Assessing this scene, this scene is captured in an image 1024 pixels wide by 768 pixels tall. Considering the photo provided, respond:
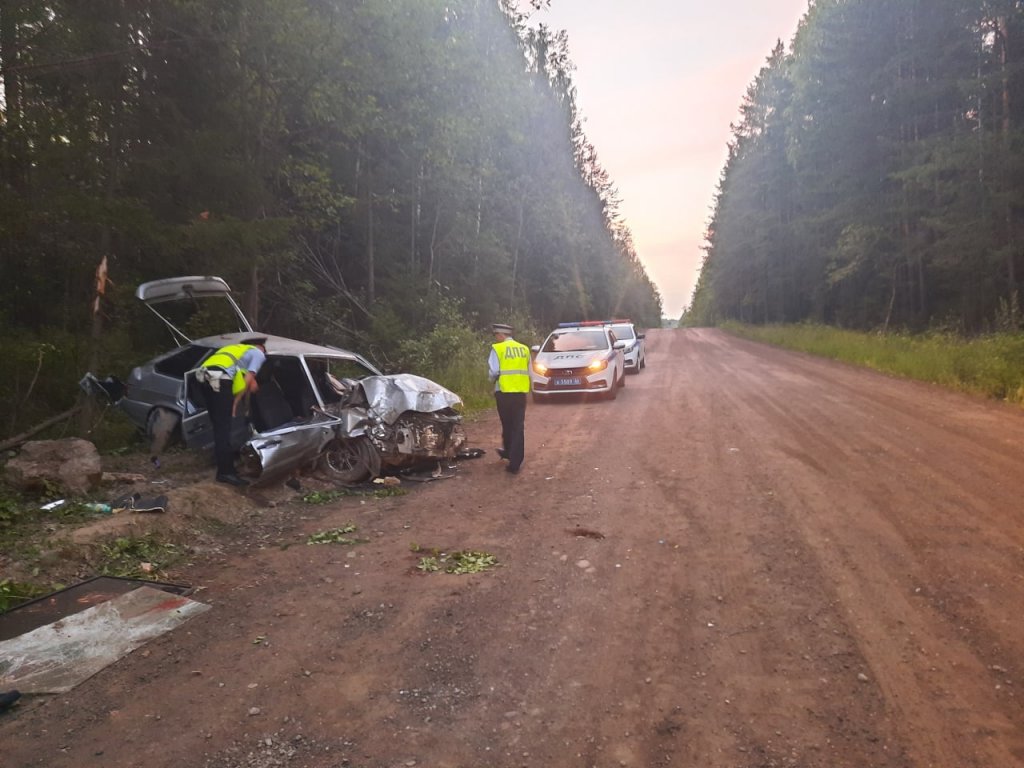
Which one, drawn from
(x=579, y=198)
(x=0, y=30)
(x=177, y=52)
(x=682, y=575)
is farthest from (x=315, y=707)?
(x=579, y=198)

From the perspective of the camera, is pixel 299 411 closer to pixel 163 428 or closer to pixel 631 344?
pixel 163 428

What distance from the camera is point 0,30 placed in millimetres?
8602

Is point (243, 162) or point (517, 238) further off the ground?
point (517, 238)

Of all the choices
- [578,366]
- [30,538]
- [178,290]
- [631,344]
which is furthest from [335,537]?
[631,344]

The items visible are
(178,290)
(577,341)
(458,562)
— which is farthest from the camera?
(577,341)

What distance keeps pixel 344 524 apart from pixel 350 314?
15641mm

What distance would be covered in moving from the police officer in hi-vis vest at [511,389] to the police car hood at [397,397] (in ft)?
2.60

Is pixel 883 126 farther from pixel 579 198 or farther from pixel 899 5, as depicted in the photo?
pixel 579 198

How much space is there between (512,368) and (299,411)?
3105 millimetres

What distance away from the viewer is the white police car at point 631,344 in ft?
71.3

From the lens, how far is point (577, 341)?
1692 centimetres

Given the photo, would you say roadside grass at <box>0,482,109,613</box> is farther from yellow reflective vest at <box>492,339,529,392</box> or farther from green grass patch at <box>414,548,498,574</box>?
yellow reflective vest at <box>492,339,529,392</box>

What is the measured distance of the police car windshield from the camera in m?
16.6

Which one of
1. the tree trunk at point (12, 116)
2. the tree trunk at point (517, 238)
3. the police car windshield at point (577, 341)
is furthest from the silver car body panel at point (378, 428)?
the tree trunk at point (517, 238)
